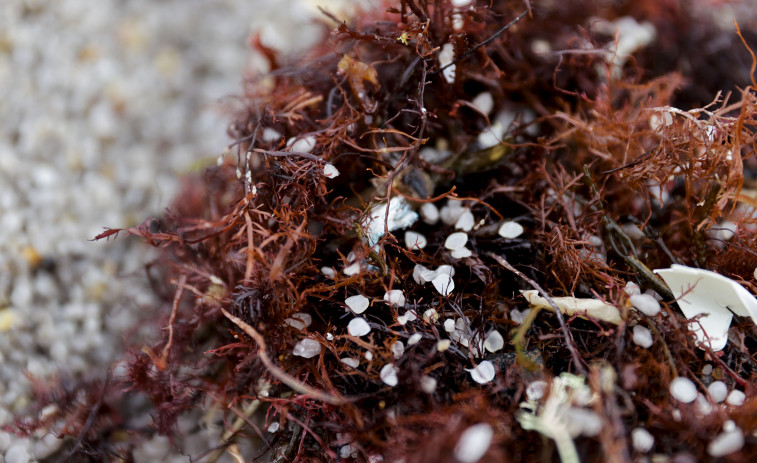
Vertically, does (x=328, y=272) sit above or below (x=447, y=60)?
below

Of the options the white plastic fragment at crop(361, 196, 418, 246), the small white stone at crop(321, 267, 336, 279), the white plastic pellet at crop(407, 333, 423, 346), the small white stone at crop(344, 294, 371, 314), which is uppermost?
the white plastic fragment at crop(361, 196, 418, 246)

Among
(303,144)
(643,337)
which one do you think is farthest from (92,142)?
(643,337)

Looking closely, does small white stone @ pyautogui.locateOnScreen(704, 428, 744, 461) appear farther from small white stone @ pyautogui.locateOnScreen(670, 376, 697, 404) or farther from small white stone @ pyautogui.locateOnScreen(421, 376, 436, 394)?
small white stone @ pyautogui.locateOnScreen(421, 376, 436, 394)

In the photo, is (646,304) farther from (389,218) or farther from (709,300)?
(389,218)

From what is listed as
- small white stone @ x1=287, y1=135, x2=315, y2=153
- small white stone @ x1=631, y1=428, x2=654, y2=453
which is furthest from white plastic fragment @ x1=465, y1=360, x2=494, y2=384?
small white stone @ x1=287, y1=135, x2=315, y2=153

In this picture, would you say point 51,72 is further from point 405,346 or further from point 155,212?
point 405,346

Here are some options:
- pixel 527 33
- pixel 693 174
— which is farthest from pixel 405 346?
pixel 527 33

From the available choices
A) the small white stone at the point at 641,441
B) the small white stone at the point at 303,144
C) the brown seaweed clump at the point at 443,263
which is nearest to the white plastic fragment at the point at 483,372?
the brown seaweed clump at the point at 443,263
